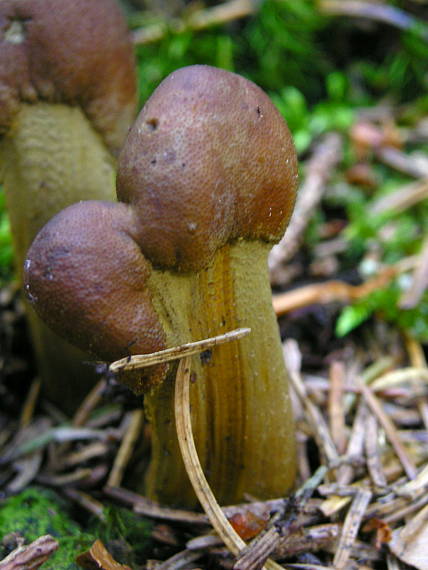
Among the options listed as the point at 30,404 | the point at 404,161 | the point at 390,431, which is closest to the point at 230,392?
the point at 390,431

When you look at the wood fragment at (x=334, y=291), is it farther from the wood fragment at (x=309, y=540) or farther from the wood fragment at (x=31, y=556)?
the wood fragment at (x=31, y=556)

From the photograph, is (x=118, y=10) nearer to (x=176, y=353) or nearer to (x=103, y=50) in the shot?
(x=103, y=50)

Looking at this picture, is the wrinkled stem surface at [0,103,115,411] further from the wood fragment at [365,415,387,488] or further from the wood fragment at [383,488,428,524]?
the wood fragment at [383,488,428,524]

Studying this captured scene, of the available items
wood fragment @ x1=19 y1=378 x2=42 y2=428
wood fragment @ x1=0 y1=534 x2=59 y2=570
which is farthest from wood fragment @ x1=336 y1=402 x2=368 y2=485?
wood fragment @ x1=19 y1=378 x2=42 y2=428

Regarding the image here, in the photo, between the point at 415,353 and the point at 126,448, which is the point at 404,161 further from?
the point at 126,448

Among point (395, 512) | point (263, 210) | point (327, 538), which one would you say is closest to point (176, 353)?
point (263, 210)
